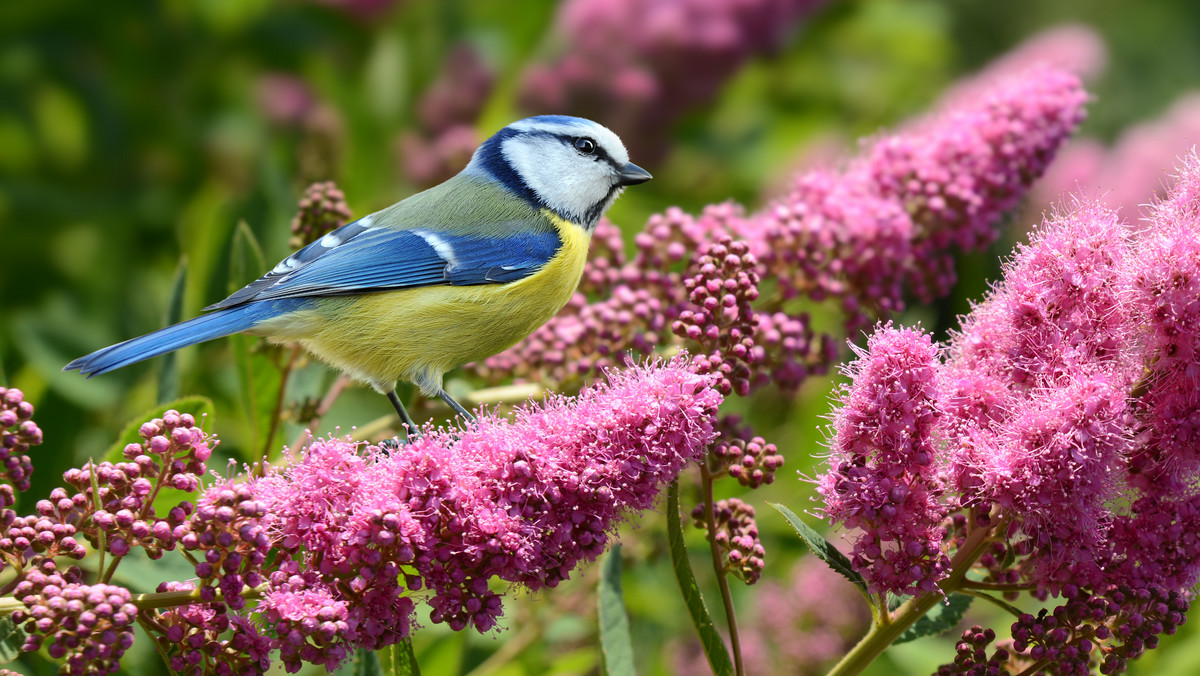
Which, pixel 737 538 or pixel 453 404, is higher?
pixel 453 404

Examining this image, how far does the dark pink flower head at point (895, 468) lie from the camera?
183 cm

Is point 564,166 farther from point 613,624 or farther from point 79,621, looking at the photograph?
point 79,621

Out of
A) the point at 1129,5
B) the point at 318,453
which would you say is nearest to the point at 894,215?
the point at 318,453

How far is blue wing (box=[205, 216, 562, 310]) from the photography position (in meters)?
2.55

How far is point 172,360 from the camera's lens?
266 centimetres

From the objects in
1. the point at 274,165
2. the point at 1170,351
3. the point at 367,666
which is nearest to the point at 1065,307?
the point at 1170,351

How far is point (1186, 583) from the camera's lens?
1869 millimetres

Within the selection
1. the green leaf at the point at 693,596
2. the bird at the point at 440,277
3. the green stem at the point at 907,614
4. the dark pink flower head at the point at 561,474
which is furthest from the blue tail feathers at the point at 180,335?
the green stem at the point at 907,614

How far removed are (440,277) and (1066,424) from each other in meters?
1.47

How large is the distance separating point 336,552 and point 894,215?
68.4 inches

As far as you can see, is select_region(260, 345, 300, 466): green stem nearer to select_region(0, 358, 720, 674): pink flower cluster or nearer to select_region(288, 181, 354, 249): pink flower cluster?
select_region(288, 181, 354, 249): pink flower cluster

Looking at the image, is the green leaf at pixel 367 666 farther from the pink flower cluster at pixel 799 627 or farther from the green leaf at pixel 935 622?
the pink flower cluster at pixel 799 627

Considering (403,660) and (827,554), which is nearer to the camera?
(827,554)

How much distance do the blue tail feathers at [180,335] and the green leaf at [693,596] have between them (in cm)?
105
